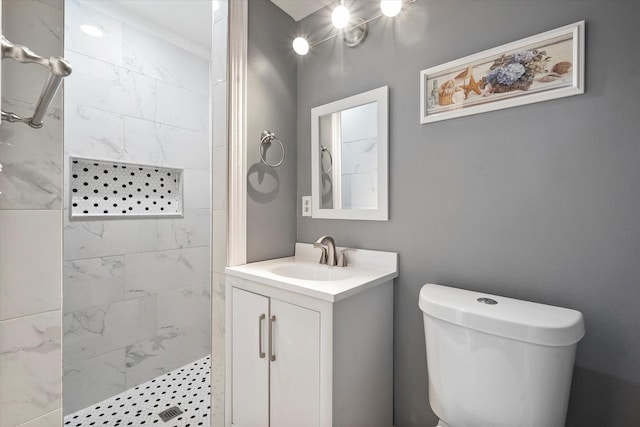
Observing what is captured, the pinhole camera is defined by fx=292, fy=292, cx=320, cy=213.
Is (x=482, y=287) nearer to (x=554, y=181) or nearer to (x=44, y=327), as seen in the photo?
(x=554, y=181)

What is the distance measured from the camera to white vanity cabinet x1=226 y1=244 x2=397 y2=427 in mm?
1051

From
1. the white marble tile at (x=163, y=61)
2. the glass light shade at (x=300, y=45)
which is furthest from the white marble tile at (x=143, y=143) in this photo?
the glass light shade at (x=300, y=45)

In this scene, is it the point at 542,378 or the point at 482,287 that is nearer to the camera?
the point at 542,378

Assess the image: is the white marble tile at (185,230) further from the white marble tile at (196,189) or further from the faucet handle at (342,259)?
the faucet handle at (342,259)

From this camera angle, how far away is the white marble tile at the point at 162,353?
6.40ft

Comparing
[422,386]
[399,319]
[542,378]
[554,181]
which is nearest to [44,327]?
[399,319]

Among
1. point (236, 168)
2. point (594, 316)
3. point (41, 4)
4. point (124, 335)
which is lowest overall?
point (124, 335)

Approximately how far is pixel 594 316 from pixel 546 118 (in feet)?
2.24

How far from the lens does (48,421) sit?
103 cm

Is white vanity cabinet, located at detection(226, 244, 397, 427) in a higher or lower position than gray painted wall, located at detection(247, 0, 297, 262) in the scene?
lower

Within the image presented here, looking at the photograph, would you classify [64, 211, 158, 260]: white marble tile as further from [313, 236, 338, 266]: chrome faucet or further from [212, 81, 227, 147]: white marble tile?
[313, 236, 338, 266]: chrome faucet

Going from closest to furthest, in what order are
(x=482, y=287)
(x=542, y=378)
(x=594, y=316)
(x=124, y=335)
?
(x=542, y=378)
(x=594, y=316)
(x=482, y=287)
(x=124, y=335)

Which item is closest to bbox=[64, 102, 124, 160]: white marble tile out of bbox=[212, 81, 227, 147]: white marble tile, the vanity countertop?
bbox=[212, 81, 227, 147]: white marble tile

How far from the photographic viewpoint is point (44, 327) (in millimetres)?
1015
